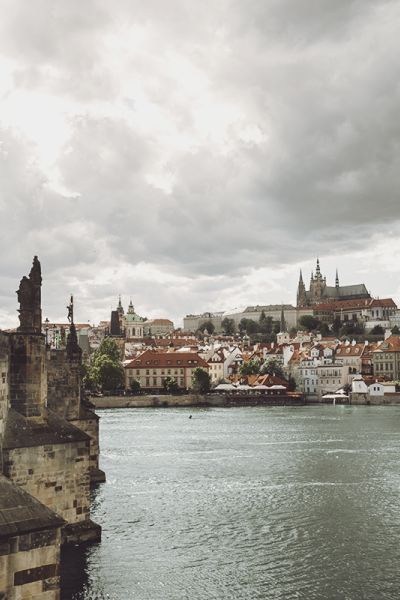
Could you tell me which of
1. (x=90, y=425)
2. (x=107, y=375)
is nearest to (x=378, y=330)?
(x=107, y=375)

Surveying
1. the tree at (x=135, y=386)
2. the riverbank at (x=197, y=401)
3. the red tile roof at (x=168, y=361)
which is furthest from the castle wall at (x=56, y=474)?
the red tile roof at (x=168, y=361)

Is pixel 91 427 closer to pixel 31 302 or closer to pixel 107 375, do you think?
pixel 31 302

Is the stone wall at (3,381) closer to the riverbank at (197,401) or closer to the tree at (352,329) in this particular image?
the riverbank at (197,401)

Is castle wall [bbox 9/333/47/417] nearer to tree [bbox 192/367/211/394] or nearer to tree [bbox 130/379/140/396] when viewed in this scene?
tree [bbox 130/379/140/396]

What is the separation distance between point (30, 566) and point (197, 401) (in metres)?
89.1

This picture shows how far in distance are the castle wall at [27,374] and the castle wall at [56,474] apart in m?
1.00

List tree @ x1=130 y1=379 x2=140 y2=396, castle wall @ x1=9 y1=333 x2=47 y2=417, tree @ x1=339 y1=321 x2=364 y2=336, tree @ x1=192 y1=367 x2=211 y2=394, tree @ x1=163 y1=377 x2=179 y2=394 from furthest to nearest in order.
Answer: tree @ x1=339 y1=321 x2=364 y2=336, tree @ x1=163 y1=377 x2=179 y2=394, tree @ x1=130 y1=379 x2=140 y2=396, tree @ x1=192 y1=367 x2=211 y2=394, castle wall @ x1=9 y1=333 x2=47 y2=417

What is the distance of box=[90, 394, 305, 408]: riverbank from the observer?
96375 millimetres

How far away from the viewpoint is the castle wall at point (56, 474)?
15.9 m

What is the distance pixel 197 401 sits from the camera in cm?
10025

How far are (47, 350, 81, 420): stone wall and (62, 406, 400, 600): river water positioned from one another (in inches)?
145

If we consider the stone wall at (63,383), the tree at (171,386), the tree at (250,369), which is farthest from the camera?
the tree at (250,369)

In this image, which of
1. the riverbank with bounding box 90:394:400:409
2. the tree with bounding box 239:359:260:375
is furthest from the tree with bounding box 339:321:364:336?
the riverbank with bounding box 90:394:400:409

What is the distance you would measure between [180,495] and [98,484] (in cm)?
389
